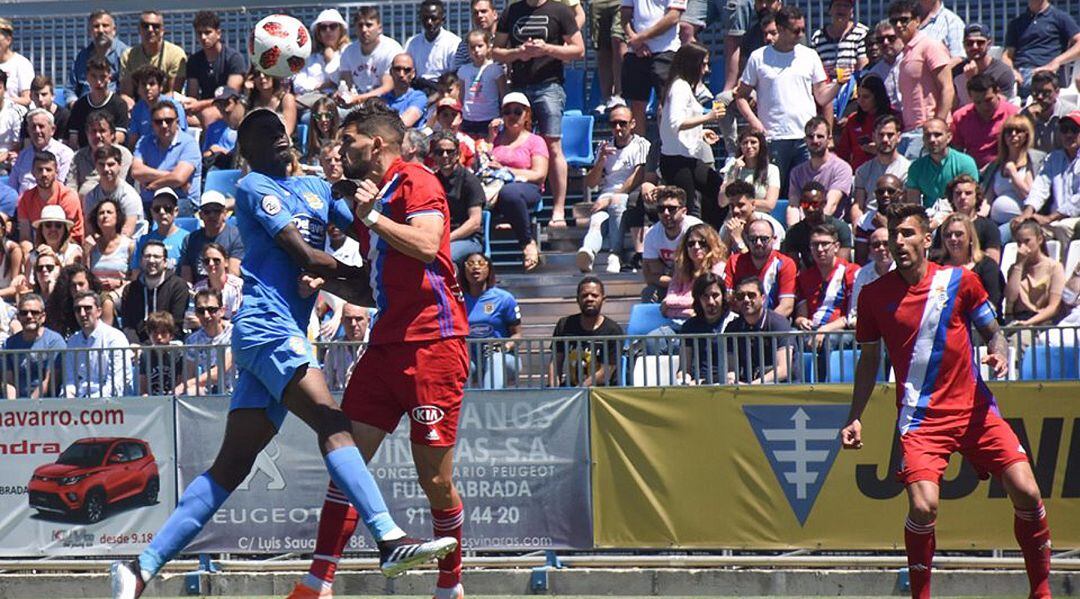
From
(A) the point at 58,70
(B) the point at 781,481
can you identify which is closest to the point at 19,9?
(A) the point at 58,70

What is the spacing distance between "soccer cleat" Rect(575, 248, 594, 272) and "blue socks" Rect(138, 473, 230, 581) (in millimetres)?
6856

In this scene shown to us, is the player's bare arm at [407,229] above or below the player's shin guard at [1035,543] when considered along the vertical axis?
above

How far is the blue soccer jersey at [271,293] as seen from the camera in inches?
318

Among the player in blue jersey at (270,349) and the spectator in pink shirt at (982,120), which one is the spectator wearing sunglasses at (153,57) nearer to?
the spectator in pink shirt at (982,120)

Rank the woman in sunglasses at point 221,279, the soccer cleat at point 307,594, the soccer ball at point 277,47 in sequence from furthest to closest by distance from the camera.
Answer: the woman in sunglasses at point 221,279 < the soccer ball at point 277,47 < the soccer cleat at point 307,594

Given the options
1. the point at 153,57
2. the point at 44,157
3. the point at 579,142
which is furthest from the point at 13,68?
the point at 579,142

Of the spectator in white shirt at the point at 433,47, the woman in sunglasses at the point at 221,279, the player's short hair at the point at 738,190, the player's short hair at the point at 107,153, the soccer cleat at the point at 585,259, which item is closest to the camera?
the woman in sunglasses at the point at 221,279

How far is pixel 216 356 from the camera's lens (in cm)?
1175

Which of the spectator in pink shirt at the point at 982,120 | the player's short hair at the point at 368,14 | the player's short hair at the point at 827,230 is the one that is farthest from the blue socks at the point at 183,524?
the player's short hair at the point at 368,14

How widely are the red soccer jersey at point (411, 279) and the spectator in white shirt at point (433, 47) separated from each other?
9.57 meters

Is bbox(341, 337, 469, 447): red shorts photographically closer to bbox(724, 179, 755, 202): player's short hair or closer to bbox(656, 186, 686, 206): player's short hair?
bbox(656, 186, 686, 206): player's short hair

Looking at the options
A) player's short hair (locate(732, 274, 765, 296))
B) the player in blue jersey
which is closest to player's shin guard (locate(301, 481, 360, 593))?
the player in blue jersey

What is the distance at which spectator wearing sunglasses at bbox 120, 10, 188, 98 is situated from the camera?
18.7 metres

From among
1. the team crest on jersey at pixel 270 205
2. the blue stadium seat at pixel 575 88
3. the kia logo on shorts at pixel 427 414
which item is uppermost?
the blue stadium seat at pixel 575 88
